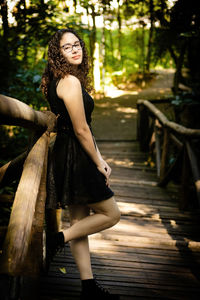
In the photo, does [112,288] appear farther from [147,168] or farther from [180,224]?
[147,168]

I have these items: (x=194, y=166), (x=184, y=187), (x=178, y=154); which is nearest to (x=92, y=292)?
(x=194, y=166)

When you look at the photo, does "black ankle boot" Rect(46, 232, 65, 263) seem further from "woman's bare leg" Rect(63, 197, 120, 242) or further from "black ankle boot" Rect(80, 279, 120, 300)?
"black ankle boot" Rect(80, 279, 120, 300)

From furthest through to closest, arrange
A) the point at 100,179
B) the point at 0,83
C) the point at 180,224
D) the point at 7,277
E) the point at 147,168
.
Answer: the point at 147,168 < the point at 0,83 < the point at 180,224 < the point at 100,179 < the point at 7,277

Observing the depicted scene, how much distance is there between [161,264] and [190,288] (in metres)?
0.38

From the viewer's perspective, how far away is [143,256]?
114 inches

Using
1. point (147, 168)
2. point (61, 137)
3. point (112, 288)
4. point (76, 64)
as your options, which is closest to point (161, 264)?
A: point (112, 288)

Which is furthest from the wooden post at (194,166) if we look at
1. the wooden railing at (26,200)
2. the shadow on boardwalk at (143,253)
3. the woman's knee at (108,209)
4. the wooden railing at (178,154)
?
the wooden railing at (26,200)

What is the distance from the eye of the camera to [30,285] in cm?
90

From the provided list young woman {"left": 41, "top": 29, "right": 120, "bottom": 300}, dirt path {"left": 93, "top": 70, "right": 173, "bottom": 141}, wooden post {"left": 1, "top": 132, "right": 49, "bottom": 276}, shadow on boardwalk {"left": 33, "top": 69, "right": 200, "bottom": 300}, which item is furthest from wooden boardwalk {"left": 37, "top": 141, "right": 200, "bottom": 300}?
dirt path {"left": 93, "top": 70, "right": 173, "bottom": 141}

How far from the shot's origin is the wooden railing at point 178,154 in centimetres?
384

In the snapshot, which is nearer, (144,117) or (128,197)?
(128,197)

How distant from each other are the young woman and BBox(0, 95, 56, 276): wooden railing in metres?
0.14

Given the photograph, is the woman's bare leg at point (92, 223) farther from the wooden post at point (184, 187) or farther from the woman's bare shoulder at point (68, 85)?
the wooden post at point (184, 187)

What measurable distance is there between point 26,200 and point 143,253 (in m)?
2.05
